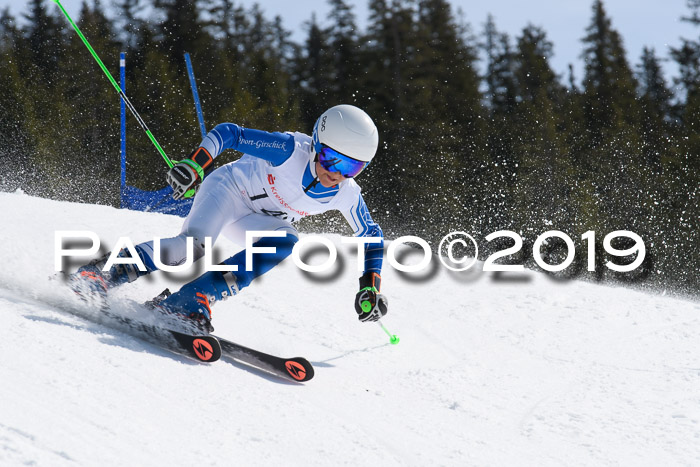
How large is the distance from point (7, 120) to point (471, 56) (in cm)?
2171

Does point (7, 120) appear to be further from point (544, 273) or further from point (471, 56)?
point (544, 273)

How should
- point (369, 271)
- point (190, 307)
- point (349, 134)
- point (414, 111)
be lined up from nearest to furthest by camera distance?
point (190, 307)
point (349, 134)
point (369, 271)
point (414, 111)

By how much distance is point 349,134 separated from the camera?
373cm

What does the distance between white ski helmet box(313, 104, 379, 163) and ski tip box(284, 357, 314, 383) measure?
1.15 meters

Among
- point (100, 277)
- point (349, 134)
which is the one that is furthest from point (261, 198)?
point (100, 277)

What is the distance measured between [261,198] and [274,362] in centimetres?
109

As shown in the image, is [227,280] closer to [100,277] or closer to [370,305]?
[100,277]

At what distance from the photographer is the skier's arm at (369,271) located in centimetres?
391

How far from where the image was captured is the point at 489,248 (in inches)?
990

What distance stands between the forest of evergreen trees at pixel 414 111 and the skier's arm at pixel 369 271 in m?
18.4

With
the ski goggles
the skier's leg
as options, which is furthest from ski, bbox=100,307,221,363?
the ski goggles

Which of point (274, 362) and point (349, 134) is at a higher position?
point (349, 134)

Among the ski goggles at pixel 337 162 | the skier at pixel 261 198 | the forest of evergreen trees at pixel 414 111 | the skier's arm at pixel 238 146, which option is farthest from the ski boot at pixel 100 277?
the forest of evergreen trees at pixel 414 111

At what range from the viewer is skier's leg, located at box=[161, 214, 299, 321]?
11.8 feet
